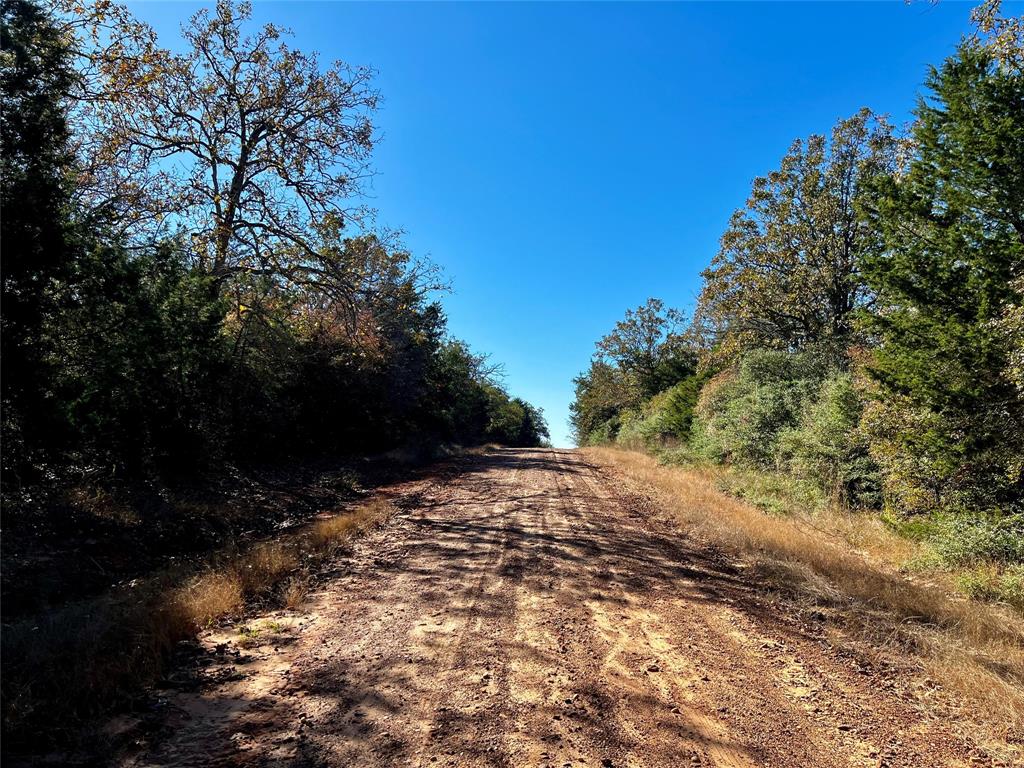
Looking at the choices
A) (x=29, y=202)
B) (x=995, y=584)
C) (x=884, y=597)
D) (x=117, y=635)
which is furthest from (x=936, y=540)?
(x=29, y=202)

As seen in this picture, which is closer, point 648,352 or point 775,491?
point 775,491

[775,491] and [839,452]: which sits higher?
[839,452]

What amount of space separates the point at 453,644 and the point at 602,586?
223 centimetres

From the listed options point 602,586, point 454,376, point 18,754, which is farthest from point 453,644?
point 454,376

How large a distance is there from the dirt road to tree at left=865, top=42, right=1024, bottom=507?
4.83 meters

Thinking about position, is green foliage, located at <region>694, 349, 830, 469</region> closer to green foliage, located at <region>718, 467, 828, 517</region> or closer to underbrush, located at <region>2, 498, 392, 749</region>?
green foliage, located at <region>718, 467, 828, 517</region>

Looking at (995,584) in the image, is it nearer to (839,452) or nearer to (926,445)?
(926,445)

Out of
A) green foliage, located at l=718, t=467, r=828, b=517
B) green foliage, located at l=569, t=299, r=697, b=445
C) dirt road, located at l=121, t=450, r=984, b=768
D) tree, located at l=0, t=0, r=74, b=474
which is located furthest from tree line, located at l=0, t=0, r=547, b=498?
green foliage, located at l=569, t=299, r=697, b=445

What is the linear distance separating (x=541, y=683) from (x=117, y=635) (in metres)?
3.55

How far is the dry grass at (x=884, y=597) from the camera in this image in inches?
150

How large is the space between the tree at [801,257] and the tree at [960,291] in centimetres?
793

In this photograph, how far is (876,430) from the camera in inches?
373

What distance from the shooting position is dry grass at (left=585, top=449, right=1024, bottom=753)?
3.82m

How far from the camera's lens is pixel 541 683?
12.0 ft
